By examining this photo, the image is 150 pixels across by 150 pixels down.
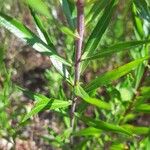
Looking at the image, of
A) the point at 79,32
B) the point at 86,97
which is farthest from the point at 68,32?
the point at 86,97

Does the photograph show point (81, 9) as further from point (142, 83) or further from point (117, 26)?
point (117, 26)

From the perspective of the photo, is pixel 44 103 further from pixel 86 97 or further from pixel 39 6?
pixel 39 6

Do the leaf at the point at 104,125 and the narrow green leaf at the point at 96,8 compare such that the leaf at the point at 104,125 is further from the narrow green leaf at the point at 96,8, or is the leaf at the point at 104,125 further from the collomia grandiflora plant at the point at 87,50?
the narrow green leaf at the point at 96,8

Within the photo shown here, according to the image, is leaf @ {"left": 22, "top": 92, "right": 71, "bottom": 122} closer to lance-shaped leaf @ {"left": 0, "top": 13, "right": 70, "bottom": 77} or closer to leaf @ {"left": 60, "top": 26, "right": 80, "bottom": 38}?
lance-shaped leaf @ {"left": 0, "top": 13, "right": 70, "bottom": 77}

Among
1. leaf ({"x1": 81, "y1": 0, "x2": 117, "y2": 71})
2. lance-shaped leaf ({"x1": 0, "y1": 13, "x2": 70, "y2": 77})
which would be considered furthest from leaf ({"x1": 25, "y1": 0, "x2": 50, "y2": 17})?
leaf ({"x1": 81, "y1": 0, "x2": 117, "y2": 71})

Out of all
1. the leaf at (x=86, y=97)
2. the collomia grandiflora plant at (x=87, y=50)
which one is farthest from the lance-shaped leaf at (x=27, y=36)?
the leaf at (x=86, y=97)
